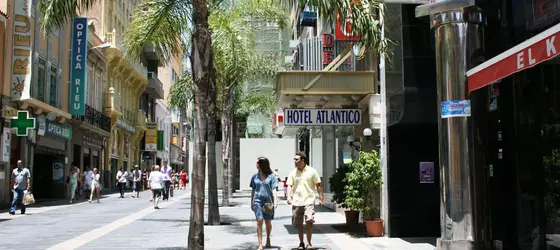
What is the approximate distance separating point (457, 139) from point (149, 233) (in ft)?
24.1

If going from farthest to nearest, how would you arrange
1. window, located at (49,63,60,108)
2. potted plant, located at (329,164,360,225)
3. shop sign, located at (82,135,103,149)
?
shop sign, located at (82,135,103,149) → window, located at (49,63,60,108) → potted plant, located at (329,164,360,225)

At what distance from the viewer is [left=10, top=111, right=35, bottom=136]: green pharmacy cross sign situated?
2239 cm

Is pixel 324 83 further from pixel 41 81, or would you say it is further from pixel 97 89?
pixel 97 89

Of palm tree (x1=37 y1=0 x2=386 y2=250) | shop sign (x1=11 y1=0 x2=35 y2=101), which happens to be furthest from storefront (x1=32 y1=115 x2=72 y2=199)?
palm tree (x1=37 y1=0 x2=386 y2=250)

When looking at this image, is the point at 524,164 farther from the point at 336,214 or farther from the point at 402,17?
the point at 336,214

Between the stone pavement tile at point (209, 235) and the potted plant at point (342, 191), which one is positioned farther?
the potted plant at point (342, 191)

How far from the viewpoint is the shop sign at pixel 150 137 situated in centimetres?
5162

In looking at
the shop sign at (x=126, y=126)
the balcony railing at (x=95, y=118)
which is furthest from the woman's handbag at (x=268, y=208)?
the shop sign at (x=126, y=126)

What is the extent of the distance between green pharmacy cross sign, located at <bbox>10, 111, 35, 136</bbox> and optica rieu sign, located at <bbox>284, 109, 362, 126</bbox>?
12334 mm

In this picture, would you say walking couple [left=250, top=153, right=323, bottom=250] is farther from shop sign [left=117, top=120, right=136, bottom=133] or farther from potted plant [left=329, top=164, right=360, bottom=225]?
shop sign [left=117, top=120, right=136, bottom=133]

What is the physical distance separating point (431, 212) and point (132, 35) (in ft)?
23.9

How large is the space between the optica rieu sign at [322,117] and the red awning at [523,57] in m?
6.26

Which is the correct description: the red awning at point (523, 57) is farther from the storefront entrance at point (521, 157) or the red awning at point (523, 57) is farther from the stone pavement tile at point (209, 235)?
the stone pavement tile at point (209, 235)

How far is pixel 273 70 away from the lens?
24.6 m
